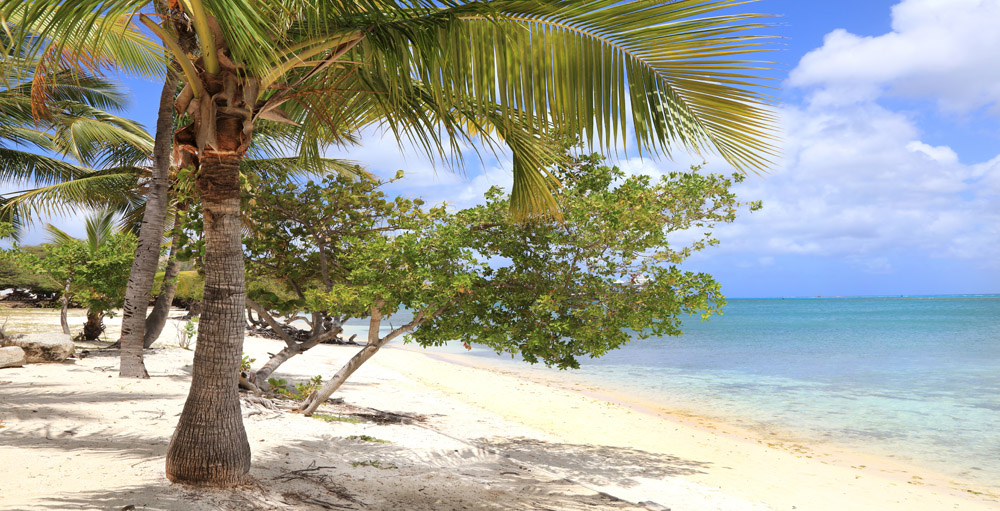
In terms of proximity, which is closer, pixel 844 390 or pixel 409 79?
pixel 409 79

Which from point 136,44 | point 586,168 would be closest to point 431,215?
point 586,168

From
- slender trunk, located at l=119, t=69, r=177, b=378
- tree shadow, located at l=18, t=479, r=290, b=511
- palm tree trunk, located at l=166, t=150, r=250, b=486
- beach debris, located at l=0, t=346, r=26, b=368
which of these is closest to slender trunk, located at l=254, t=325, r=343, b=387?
slender trunk, located at l=119, t=69, r=177, b=378

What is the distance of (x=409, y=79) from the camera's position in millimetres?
3584

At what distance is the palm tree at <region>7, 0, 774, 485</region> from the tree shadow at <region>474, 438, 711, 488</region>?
453 centimetres

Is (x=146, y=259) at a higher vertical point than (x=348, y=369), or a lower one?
higher

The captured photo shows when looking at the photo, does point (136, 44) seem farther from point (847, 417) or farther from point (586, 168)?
point (847, 417)

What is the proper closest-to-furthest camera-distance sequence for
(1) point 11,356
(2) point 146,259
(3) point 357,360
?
(3) point 357,360, (2) point 146,259, (1) point 11,356

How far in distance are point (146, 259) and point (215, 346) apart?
6.25 meters

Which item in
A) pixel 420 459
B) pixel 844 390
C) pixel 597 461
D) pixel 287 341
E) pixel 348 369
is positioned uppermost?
pixel 287 341

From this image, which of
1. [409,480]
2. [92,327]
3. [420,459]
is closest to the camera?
[409,480]

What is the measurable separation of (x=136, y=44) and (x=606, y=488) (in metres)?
7.80

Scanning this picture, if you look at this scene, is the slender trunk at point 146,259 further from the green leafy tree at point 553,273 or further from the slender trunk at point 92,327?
the slender trunk at point 92,327

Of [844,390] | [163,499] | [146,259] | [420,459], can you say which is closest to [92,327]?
[146,259]

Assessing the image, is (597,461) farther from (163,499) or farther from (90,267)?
(90,267)
